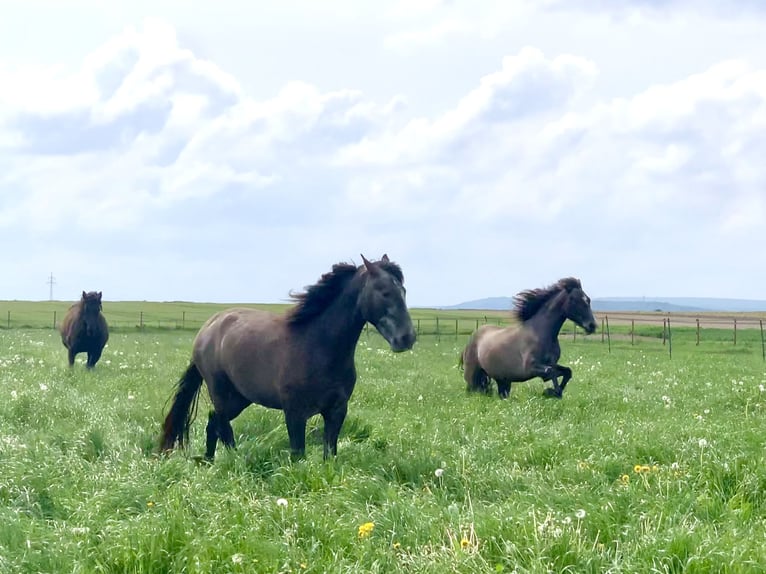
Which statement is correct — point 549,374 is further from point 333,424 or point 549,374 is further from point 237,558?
point 237,558

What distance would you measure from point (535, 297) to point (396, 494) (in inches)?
398

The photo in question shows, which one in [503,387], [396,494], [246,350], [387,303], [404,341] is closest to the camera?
[396,494]

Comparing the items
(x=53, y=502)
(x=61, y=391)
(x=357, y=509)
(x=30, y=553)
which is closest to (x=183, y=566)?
(x=30, y=553)

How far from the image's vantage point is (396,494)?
21.2 feet

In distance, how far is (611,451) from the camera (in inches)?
331

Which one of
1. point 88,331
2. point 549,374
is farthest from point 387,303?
point 88,331

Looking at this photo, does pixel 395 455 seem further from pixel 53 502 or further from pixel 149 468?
pixel 53 502

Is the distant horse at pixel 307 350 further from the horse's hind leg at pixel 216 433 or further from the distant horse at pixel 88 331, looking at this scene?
the distant horse at pixel 88 331

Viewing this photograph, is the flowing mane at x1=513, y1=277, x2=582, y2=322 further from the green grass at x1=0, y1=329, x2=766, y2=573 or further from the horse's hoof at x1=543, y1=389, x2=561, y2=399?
the green grass at x1=0, y1=329, x2=766, y2=573

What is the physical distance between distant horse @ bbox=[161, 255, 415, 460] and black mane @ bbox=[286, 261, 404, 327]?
11mm

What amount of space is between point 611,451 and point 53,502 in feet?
17.4

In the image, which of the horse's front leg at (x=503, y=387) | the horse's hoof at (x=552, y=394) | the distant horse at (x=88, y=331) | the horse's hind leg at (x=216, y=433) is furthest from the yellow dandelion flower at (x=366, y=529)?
the distant horse at (x=88, y=331)

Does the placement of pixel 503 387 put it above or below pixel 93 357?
below

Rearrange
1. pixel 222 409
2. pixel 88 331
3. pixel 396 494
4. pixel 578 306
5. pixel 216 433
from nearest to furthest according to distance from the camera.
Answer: pixel 396 494, pixel 222 409, pixel 216 433, pixel 578 306, pixel 88 331
